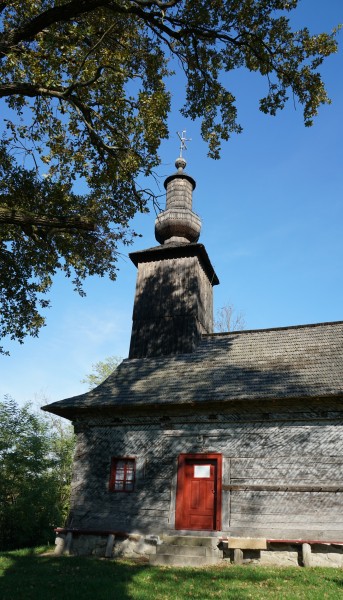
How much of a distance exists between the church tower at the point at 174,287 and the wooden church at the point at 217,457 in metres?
1.20

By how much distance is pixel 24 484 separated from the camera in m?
18.8

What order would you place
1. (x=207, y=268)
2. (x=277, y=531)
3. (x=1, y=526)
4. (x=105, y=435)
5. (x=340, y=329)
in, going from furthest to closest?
1. (x=207, y=268)
2. (x=1, y=526)
3. (x=340, y=329)
4. (x=105, y=435)
5. (x=277, y=531)

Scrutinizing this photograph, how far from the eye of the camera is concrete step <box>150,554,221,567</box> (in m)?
10.6

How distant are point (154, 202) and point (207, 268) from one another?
9694 millimetres

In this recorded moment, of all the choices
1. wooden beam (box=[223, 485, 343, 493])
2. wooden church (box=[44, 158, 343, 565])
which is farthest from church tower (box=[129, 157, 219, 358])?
wooden beam (box=[223, 485, 343, 493])

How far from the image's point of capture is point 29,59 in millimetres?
8367

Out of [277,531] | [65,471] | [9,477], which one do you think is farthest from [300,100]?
[65,471]

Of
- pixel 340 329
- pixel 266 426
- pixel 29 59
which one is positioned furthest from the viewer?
pixel 340 329

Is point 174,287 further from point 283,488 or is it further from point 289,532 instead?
point 289,532

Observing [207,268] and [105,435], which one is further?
[207,268]

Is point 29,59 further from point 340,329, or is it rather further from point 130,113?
point 340,329

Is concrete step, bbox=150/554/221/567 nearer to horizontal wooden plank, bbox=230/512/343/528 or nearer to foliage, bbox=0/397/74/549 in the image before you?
horizontal wooden plank, bbox=230/512/343/528

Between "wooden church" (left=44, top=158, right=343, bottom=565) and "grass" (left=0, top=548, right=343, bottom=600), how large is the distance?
1.22 metres

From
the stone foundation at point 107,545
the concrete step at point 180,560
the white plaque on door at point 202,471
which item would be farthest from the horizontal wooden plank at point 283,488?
the stone foundation at point 107,545
